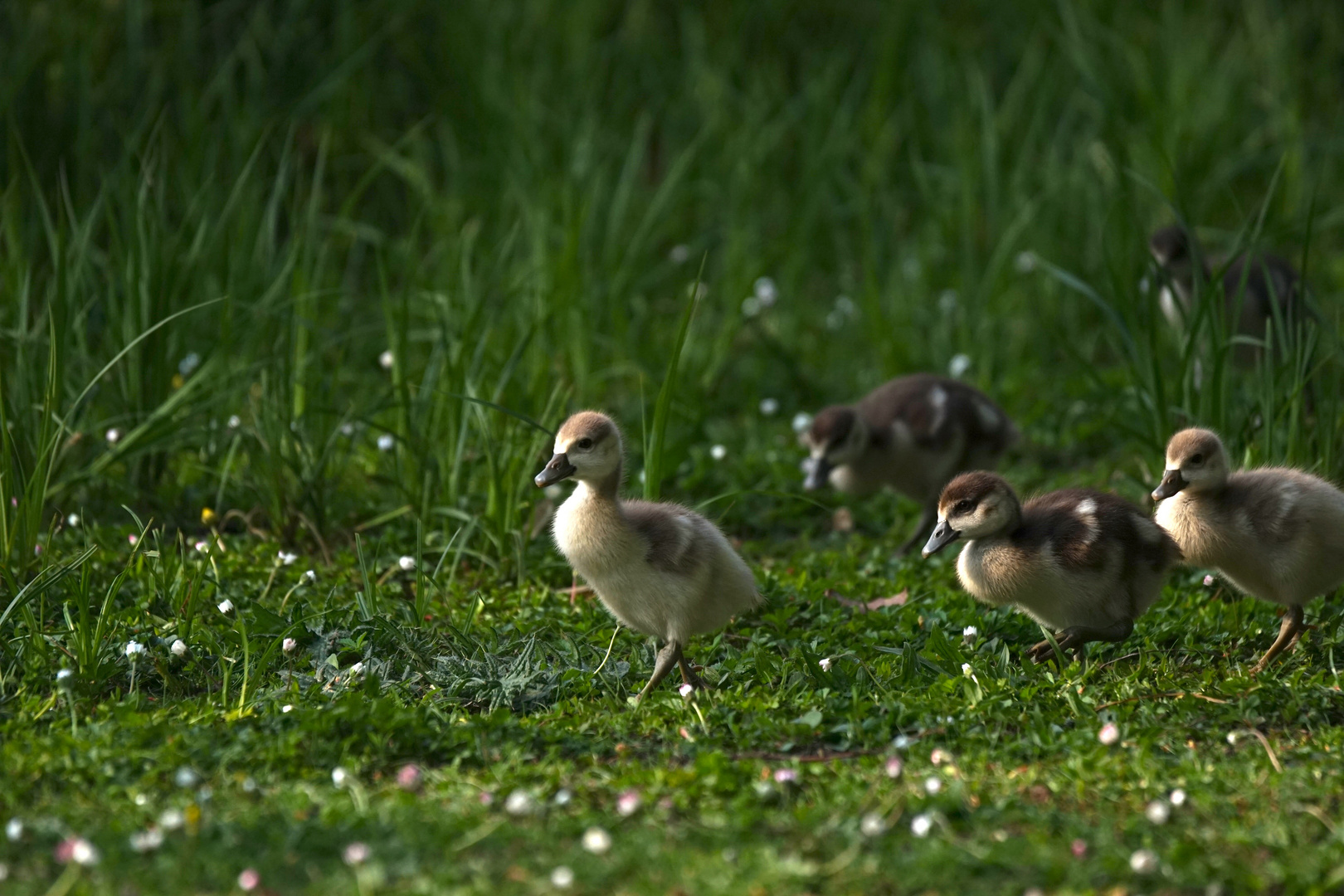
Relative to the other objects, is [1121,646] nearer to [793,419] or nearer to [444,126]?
[793,419]

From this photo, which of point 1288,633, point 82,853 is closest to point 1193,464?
point 1288,633

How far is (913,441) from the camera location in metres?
6.91

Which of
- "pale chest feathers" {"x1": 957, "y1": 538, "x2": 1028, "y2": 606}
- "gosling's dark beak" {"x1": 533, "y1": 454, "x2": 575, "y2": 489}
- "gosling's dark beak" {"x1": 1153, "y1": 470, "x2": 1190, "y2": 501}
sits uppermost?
"gosling's dark beak" {"x1": 533, "y1": 454, "x2": 575, "y2": 489}

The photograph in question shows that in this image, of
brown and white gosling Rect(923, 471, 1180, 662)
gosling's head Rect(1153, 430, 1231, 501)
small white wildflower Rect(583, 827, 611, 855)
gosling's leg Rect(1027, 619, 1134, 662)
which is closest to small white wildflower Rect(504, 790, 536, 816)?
small white wildflower Rect(583, 827, 611, 855)

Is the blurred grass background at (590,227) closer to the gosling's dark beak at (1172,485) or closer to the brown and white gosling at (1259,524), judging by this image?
the brown and white gosling at (1259,524)

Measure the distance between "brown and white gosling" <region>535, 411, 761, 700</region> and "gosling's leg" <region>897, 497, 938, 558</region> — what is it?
6.07 ft

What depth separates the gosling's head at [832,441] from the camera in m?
6.76

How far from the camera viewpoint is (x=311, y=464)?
6.11 m

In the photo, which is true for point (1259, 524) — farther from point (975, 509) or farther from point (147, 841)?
point (147, 841)

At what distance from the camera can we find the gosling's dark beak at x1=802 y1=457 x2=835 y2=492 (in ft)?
22.3

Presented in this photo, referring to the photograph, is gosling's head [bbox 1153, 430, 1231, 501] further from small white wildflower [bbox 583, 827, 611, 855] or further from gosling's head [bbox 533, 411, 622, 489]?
small white wildflower [bbox 583, 827, 611, 855]

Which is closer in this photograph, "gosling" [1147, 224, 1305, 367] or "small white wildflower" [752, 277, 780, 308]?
"gosling" [1147, 224, 1305, 367]

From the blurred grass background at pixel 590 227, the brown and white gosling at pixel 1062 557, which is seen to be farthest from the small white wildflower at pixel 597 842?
the blurred grass background at pixel 590 227

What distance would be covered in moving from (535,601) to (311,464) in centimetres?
113
